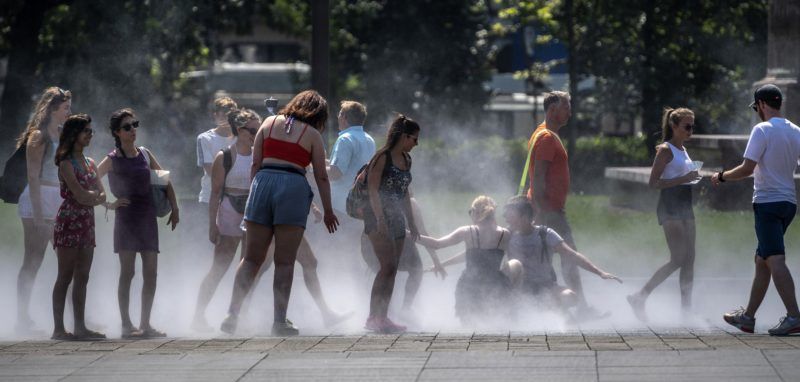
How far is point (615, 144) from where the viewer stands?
108 ft

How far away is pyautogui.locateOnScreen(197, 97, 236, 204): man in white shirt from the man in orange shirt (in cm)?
211

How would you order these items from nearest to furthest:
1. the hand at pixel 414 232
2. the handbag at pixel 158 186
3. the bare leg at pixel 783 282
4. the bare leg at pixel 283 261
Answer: the bare leg at pixel 783 282 → the bare leg at pixel 283 261 → the handbag at pixel 158 186 → the hand at pixel 414 232

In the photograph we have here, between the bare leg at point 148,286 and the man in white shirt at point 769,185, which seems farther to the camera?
the bare leg at point 148,286

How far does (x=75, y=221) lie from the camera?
335 inches

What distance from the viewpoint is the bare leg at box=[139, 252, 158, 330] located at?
28.3 ft

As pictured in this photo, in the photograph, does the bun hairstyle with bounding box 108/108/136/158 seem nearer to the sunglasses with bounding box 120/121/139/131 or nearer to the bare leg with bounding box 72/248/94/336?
the sunglasses with bounding box 120/121/139/131

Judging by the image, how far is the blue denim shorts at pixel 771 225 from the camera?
8.19 metres

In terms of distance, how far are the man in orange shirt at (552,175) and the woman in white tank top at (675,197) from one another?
48cm

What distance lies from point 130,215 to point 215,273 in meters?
0.77

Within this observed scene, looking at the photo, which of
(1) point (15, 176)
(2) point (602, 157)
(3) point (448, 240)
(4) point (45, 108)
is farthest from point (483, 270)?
(2) point (602, 157)

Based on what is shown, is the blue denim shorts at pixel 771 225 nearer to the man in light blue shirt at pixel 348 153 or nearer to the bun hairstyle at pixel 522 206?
the bun hairstyle at pixel 522 206

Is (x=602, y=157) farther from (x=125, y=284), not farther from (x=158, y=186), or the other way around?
(x=125, y=284)

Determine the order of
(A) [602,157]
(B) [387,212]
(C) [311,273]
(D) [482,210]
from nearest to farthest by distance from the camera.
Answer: (B) [387,212]
(D) [482,210]
(C) [311,273]
(A) [602,157]

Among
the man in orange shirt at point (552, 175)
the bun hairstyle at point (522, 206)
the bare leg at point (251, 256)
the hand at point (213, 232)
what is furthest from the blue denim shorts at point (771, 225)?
the hand at point (213, 232)
